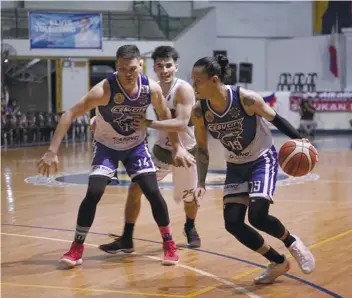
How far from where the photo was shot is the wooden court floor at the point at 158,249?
16.6 ft

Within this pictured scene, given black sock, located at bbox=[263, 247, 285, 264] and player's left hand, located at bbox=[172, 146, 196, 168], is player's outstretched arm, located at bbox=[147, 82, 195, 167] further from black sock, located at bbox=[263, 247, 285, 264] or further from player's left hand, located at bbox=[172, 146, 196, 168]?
black sock, located at bbox=[263, 247, 285, 264]

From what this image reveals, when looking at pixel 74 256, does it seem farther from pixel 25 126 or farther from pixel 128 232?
pixel 25 126

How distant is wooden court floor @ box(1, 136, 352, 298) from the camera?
5.05m

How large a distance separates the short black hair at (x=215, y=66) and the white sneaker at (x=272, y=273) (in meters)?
1.36

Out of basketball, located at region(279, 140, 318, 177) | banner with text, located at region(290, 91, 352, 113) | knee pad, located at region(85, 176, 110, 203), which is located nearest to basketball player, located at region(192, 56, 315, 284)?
basketball, located at region(279, 140, 318, 177)

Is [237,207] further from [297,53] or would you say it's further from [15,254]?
[297,53]

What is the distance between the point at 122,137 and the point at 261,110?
4.36ft

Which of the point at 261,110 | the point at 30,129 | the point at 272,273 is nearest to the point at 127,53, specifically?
the point at 261,110

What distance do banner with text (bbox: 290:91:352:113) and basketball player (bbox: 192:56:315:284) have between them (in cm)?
2080

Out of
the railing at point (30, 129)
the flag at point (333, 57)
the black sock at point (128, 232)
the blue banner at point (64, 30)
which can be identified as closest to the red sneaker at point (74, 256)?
the black sock at point (128, 232)

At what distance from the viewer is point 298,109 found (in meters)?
25.8

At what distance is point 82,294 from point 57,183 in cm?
696

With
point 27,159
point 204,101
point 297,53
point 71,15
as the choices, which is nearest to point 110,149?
point 204,101

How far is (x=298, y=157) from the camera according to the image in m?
5.13
